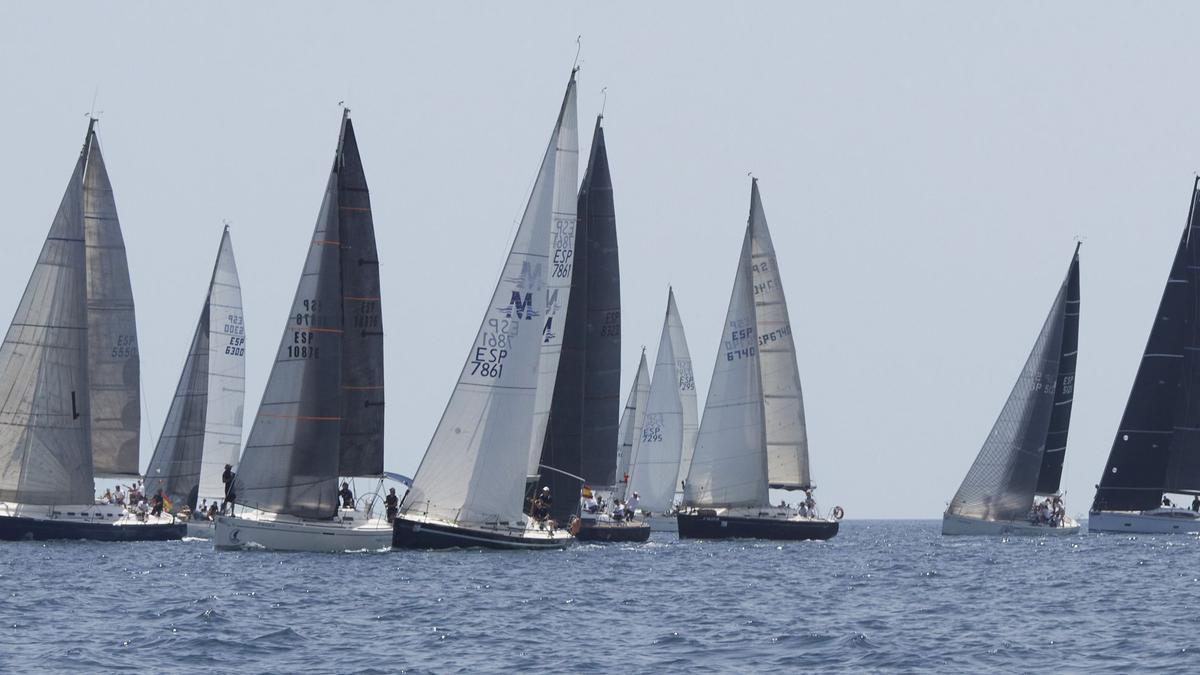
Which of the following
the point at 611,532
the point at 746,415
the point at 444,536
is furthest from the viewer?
the point at 746,415

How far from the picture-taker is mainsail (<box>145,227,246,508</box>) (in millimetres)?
67875

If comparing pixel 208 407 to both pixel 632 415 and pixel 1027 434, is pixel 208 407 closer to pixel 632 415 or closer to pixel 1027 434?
pixel 632 415

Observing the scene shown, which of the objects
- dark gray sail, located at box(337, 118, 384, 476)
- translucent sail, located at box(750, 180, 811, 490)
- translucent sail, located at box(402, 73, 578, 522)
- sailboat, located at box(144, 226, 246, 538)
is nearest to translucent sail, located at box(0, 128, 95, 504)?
dark gray sail, located at box(337, 118, 384, 476)

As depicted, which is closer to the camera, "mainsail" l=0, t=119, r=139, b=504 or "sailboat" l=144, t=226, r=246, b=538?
"mainsail" l=0, t=119, r=139, b=504

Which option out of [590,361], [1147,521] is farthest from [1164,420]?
[590,361]

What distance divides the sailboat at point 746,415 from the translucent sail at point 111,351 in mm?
17881

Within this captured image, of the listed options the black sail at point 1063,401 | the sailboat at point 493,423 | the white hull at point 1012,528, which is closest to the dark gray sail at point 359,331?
the sailboat at point 493,423

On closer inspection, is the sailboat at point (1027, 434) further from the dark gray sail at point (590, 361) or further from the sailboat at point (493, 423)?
the sailboat at point (493, 423)

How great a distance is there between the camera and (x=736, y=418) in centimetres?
Answer: 6550

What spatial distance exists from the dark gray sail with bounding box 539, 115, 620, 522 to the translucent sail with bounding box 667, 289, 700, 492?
656 inches

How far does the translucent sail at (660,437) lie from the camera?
255 ft

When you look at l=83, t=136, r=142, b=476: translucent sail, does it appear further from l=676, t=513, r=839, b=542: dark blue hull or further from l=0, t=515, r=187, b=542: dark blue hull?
l=676, t=513, r=839, b=542: dark blue hull

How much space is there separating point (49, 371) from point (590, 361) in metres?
15.5

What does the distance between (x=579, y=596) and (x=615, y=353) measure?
66.1 feet
